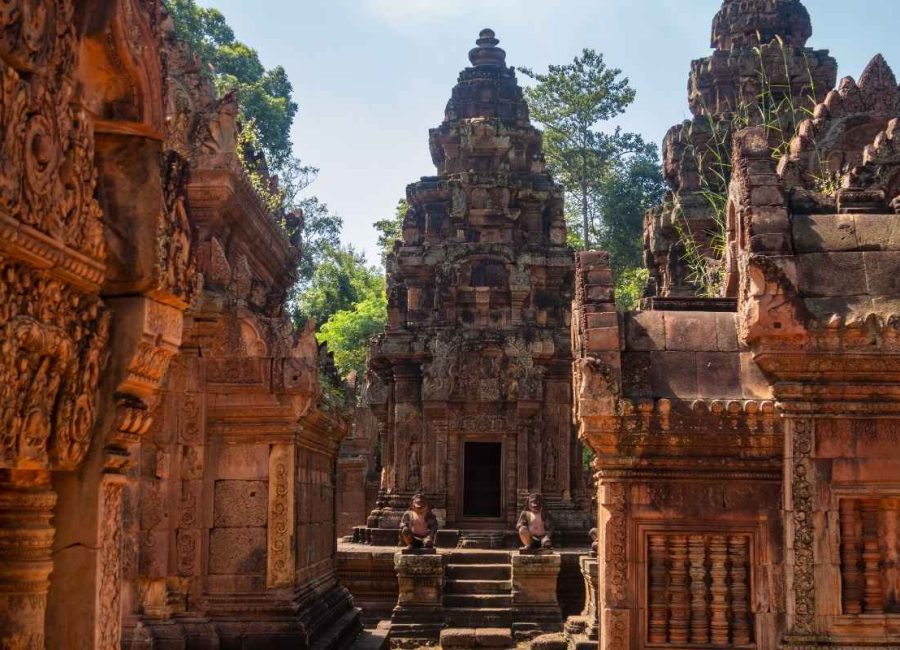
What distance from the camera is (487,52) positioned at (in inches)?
1051

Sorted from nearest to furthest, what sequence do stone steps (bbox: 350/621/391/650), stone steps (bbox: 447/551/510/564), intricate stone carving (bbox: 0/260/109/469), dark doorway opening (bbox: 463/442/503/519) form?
intricate stone carving (bbox: 0/260/109/469) → stone steps (bbox: 350/621/391/650) → stone steps (bbox: 447/551/510/564) → dark doorway opening (bbox: 463/442/503/519)

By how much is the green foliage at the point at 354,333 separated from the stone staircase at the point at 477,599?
56.0 feet

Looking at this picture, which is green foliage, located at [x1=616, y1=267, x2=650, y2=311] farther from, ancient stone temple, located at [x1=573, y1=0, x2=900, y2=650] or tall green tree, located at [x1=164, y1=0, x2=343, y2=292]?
ancient stone temple, located at [x1=573, y1=0, x2=900, y2=650]

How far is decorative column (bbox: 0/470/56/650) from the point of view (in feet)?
12.0

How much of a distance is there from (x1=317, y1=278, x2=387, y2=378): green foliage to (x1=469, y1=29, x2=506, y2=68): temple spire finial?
1093 centimetres

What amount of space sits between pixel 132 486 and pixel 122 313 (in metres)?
4.27

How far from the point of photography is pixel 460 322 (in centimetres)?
2261

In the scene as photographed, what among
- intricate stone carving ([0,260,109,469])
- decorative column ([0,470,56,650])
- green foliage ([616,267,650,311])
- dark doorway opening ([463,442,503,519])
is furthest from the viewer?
green foliage ([616,267,650,311])

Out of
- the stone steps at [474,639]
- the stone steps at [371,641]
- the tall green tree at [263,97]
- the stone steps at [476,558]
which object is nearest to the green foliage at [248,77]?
the tall green tree at [263,97]

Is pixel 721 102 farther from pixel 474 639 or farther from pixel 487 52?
pixel 474 639

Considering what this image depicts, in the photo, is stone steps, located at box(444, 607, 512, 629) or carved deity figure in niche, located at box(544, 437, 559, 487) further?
carved deity figure in niche, located at box(544, 437, 559, 487)

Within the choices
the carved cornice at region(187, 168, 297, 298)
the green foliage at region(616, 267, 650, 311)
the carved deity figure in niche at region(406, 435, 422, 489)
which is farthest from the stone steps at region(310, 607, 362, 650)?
the green foliage at region(616, 267, 650, 311)

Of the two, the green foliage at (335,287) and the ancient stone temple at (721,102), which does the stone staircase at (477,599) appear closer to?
the ancient stone temple at (721,102)

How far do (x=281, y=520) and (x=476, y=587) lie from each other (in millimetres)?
9338
